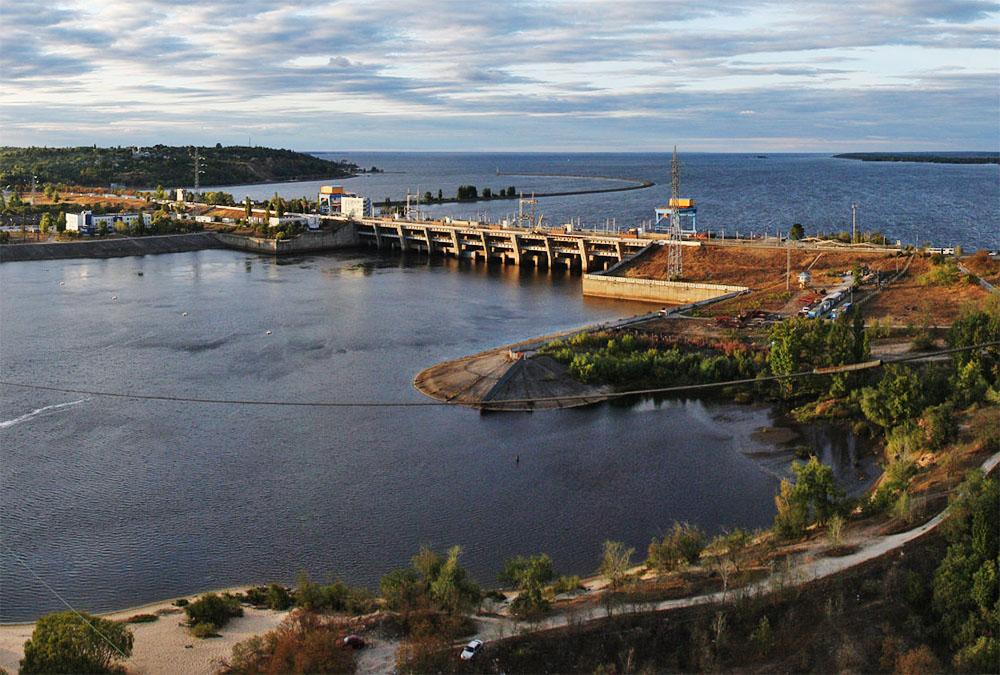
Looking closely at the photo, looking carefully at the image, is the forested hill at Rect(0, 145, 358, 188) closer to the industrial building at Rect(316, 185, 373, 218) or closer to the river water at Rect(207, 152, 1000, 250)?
the river water at Rect(207, 152, 1000, 250)

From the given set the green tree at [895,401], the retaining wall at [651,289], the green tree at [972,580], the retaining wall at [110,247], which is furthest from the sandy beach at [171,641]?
the retaining wall at [110,247]

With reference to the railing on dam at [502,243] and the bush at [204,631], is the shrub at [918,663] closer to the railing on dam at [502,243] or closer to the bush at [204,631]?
the bush at [204,631]

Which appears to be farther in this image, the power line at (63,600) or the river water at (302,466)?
the river water at (302,466)

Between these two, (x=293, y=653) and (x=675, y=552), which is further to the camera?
(x=675, y=552)

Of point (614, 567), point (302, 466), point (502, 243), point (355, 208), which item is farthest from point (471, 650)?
point (355, 208)

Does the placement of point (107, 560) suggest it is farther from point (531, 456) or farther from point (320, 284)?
point (320, 284)

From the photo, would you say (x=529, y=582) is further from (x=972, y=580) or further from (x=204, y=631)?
(x=972, y=580)
